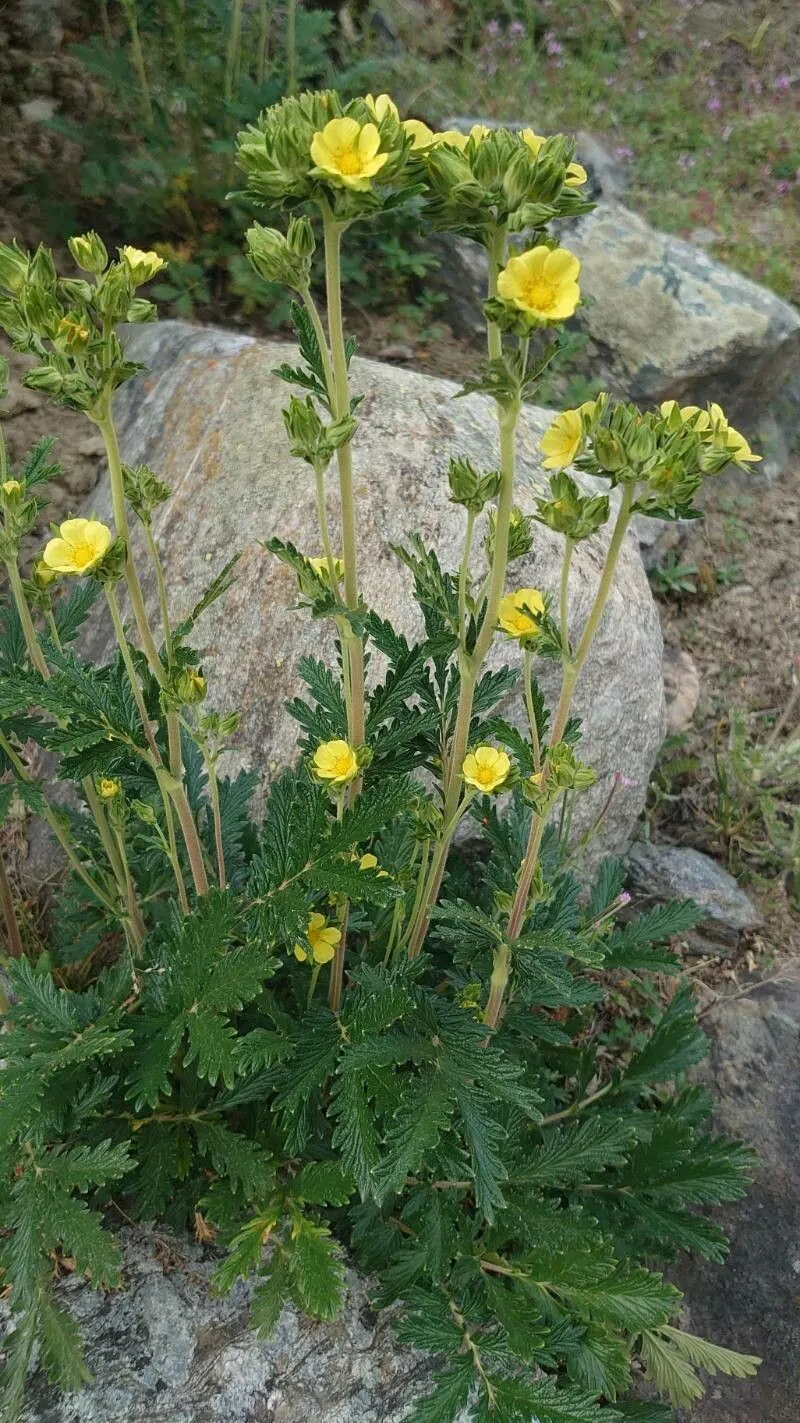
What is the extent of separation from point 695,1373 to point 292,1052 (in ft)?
4.02

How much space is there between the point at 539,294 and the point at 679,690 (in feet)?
8.11

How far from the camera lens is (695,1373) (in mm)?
2008

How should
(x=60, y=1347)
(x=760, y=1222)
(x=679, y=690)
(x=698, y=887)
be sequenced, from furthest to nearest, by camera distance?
(x=679, y=690) < (x=698, y=887) < (x=760, y=1222) < (x=60, y=1347)

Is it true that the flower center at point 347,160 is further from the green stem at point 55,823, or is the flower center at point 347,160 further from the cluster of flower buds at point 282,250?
the green stem at point 55,823

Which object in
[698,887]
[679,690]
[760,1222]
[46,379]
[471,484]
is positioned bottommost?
[760,1222]

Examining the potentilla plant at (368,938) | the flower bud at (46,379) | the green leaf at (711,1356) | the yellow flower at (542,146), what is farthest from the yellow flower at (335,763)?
the green leaf at (711,1356)

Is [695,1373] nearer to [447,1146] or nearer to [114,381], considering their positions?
[447,1146]

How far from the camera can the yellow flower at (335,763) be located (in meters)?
1.50

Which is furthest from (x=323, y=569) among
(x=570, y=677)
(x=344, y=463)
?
(x=570, y=677)

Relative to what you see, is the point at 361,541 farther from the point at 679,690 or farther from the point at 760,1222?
the point at 760,1222

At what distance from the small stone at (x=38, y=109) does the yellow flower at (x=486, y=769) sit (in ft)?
13.8

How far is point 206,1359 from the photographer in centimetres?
173

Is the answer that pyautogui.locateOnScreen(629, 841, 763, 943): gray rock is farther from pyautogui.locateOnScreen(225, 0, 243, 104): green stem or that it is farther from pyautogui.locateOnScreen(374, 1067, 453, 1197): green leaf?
pyautogui.locateOnScreen(225, 0, 243, 104): green stem

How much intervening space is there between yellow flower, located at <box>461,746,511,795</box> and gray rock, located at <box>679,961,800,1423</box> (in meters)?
1.45
